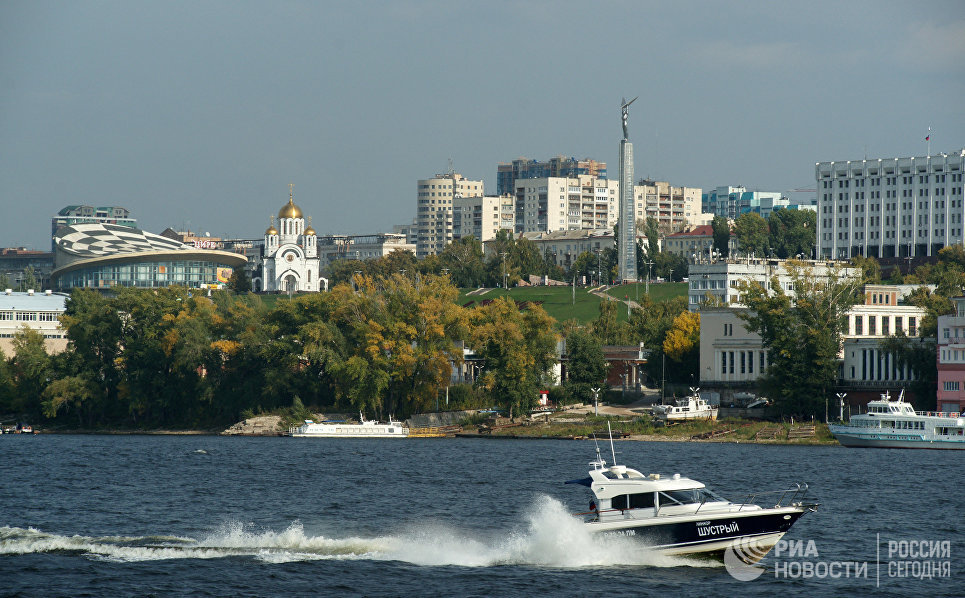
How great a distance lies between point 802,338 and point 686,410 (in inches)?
359

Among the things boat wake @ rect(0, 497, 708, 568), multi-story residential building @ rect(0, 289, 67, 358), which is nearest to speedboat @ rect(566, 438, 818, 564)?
boat wake @ rect(0, 497, 708, 568)

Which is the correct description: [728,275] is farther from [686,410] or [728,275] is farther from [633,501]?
[633,501]

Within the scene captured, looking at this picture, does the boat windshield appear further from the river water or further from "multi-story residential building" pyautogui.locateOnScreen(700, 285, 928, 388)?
"multi-story residential building" pyautogui.locateOnScreen(700, 285, 928, 388)

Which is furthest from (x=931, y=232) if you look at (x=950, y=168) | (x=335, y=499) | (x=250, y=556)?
(x=250, y=556)

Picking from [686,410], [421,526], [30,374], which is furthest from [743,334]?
[421,526]

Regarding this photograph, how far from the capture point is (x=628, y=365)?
345ft

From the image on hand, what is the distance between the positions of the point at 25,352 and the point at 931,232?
133 meters

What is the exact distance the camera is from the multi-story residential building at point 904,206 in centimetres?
18512

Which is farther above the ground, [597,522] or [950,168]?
[950,168]

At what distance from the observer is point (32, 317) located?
138000 millimetres

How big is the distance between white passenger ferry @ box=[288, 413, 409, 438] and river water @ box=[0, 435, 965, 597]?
1723cm

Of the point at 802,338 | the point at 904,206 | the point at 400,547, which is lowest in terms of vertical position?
the point at 400,547

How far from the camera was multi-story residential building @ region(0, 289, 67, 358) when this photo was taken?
133 m

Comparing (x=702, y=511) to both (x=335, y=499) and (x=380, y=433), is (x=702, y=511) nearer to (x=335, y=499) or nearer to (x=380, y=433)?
(x=335, y=499)
